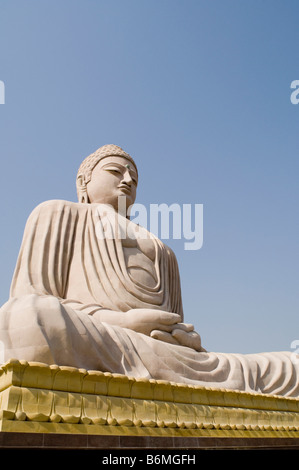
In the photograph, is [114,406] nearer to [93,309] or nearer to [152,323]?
[152,323]

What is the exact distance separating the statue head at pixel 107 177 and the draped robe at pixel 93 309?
1.37ft

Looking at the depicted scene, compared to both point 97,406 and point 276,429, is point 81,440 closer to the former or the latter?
point 97,406

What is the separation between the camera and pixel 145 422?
359cm

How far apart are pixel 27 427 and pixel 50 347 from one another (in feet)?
2.63

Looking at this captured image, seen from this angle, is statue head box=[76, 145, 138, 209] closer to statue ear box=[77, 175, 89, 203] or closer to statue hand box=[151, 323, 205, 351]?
statue ear box=[77, 175, 89, 203]

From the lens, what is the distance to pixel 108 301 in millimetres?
5738

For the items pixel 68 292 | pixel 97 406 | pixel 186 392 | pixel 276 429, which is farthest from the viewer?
pixel 68 292

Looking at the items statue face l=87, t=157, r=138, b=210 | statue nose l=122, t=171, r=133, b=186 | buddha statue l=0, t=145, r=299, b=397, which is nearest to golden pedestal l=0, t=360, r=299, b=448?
buddha statue l=0, t=145, r=299, b=397

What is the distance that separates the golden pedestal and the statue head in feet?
12.4

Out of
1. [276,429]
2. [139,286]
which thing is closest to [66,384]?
[276,429]

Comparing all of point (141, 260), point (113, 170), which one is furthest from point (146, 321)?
point (113, 170)

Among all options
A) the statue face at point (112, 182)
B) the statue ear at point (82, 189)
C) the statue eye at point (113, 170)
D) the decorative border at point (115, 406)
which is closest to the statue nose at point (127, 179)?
the statue face at point (112, 182)

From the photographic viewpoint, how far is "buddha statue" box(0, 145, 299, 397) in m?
3.88

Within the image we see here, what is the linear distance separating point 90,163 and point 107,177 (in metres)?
0.45
